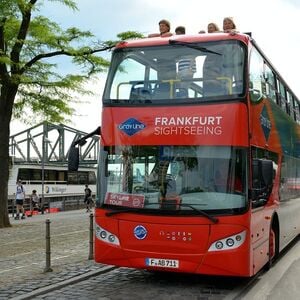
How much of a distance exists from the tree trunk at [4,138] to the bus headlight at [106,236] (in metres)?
13.6

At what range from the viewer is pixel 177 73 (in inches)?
341

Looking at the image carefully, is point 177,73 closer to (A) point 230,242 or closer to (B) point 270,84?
(A) point 230,242

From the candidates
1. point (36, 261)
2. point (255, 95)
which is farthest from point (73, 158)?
point (36, 261)

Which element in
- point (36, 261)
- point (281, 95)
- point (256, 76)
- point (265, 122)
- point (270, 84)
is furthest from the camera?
point (281, 95)

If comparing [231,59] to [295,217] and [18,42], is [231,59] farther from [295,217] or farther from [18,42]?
[18,42]

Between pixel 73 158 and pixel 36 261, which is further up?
pixel 73 158

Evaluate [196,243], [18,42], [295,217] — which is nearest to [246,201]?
[196,243]

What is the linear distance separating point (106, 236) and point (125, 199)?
0.65 meters

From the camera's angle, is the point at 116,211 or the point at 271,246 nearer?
the point at 116,211

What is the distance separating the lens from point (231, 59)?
8.51 metres

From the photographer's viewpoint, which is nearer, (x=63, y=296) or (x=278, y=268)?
(x=63, y=296)

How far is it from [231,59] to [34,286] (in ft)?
14.7

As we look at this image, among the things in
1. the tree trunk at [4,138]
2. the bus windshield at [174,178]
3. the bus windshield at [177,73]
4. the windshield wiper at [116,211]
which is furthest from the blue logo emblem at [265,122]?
the tree trunk at [4,138]

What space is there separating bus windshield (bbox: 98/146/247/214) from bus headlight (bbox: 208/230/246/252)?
359 millimetres
